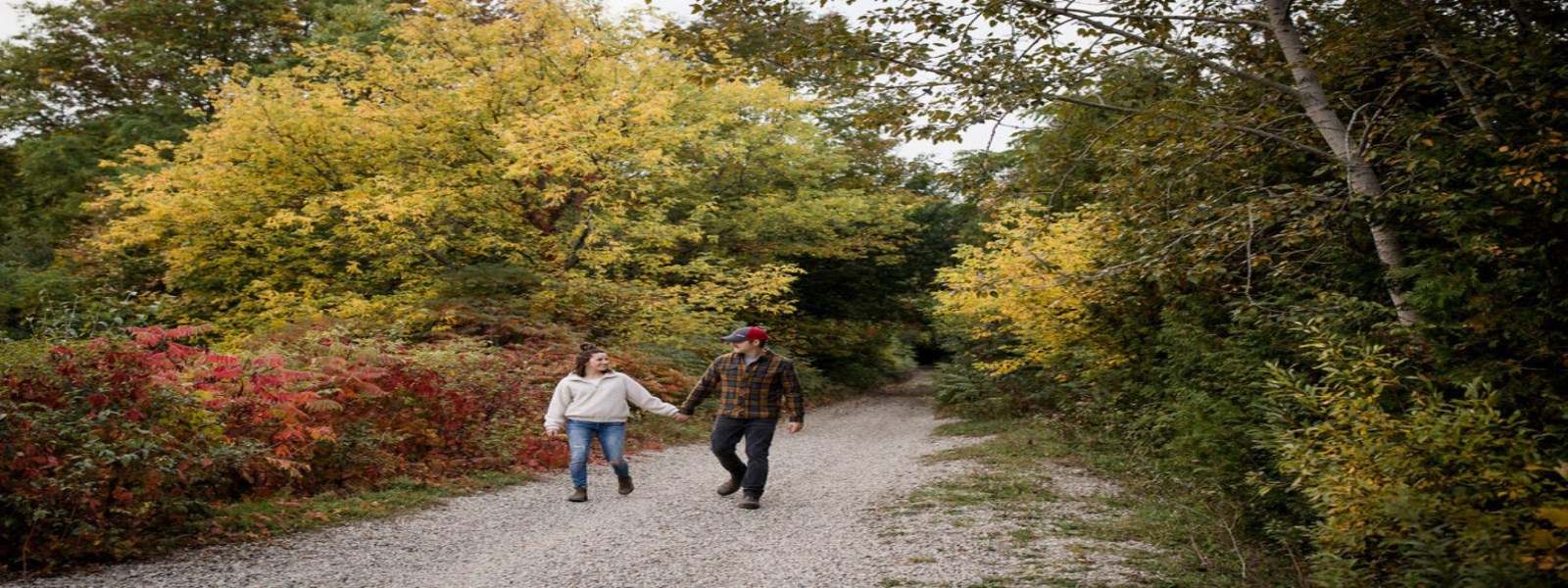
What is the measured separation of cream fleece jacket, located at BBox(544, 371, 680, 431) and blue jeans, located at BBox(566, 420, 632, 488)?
81 mm

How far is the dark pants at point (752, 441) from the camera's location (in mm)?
7852

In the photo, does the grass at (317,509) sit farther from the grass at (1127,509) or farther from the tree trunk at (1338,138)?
the tree trunk at (1338,138)

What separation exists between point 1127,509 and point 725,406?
3675 mm

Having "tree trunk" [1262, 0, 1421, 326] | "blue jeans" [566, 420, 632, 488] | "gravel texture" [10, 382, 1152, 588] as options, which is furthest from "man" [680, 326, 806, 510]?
"tree trunk" [1262, 0, 1421, 326]

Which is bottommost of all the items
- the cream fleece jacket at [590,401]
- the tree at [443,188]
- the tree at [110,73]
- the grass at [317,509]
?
the grass at [317,509]

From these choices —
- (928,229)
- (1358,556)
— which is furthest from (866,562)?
(928,229)

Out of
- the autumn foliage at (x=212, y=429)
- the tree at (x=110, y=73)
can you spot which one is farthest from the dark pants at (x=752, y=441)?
the tree at (x=110, y=73)

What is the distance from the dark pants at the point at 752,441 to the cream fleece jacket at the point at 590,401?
53 cm

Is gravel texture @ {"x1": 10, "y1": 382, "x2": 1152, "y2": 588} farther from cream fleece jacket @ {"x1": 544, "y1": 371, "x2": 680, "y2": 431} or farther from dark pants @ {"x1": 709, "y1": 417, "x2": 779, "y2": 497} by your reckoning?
cream fleece jacket @ {"x1": 544, "y1": 371, "x2": 680, "y2": 431}

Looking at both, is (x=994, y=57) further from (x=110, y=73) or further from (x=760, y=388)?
(x=110, y=73)

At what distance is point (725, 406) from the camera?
26.1 ft

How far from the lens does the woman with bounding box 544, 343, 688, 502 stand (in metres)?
8.13

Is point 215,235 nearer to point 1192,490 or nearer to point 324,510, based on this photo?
point 324,510

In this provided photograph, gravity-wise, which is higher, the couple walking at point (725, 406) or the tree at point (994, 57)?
the tree at point (994, 57)
